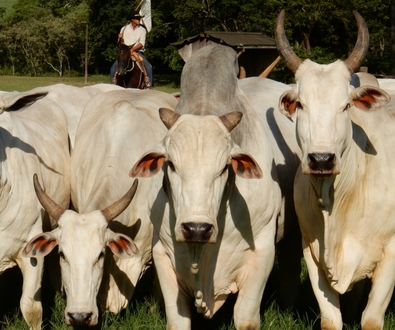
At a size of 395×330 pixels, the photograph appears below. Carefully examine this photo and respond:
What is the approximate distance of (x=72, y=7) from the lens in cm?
6788

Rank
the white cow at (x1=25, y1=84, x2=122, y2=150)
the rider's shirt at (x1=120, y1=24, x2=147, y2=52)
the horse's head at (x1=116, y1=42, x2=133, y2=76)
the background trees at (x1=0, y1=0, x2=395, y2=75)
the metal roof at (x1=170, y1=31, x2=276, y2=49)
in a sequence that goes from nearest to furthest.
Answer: the white cow at (x1=25, y1=84, x2=122, y2=150)
the horse's head at (x1=116, y1=42, x2=133, y2=76)
the rider's shirt at (x1=120, y1=24, x2=147, y2=52)
the metal roof at (x1=170, y1=31, x2=276, y2=49)
the background trees at (x1=0, y1=0, x2=395, y2=75)

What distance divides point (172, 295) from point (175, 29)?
128 feet

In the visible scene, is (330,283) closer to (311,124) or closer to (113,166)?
(311,124)

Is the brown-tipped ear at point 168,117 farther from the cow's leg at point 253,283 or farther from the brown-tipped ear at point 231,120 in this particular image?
the cow's leg at point 253,283

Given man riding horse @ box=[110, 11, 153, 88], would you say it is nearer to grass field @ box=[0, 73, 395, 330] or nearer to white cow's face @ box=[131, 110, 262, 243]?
grass field @ box=[0, 73, 395, 330]

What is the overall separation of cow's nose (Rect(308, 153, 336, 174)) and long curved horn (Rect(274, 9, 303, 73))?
0.91 meters

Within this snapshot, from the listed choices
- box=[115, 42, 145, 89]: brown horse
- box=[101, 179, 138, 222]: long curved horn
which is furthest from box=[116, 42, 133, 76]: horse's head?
box=[101, 179, 138, 222]: long curved horn

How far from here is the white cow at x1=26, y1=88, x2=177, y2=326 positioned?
579 centimetres

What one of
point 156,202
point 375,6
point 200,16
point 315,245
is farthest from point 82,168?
point 200,16

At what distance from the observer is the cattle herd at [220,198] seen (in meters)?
5.18

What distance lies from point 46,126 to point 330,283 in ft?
11.2

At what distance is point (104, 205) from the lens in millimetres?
6348

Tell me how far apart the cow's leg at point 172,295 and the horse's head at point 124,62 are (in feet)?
34.8

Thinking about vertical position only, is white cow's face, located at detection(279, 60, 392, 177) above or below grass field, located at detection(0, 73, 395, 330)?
above
